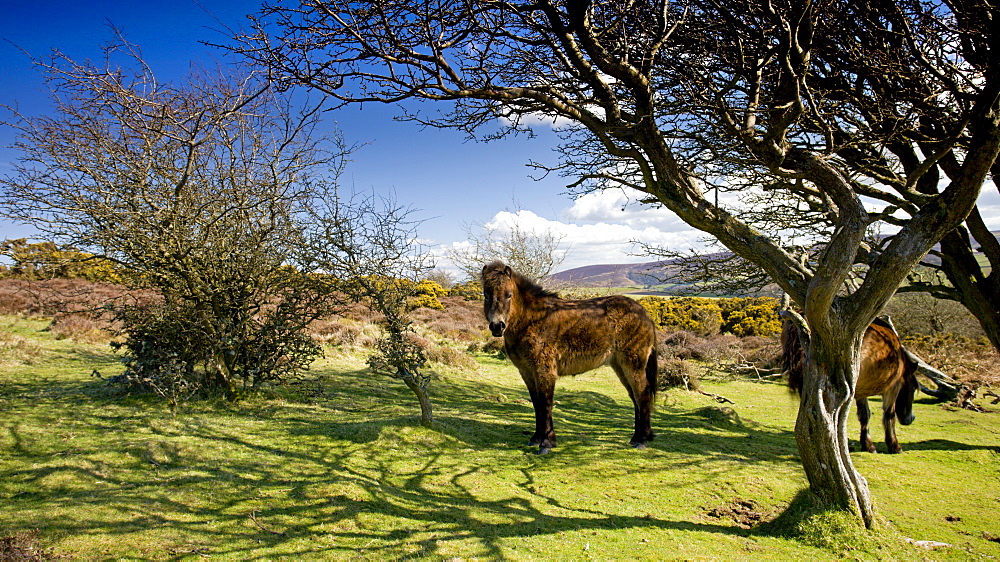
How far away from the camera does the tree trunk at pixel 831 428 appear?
401 centimetres

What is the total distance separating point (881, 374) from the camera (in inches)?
282

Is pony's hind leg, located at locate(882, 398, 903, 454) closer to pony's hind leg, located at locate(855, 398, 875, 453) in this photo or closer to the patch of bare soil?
pony's hind leg, located at locate(855, 398, 875, 453)

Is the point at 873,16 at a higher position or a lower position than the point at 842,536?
higher

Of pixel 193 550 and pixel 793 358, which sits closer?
pixel 193 550

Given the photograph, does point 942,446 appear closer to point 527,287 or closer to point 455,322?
point 527,287

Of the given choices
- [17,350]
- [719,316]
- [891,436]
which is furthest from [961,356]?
[17,350]

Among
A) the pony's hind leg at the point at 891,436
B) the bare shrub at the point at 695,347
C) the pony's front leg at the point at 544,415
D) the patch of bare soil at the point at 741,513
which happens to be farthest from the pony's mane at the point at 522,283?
the bare shrub at the point at 695,347

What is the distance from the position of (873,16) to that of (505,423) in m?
7.19

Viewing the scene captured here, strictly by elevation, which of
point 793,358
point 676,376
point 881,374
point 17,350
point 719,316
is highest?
point 719,316

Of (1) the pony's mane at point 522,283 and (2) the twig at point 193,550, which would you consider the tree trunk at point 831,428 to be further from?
(2) the twig at point 193,550

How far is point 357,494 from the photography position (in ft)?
13.9

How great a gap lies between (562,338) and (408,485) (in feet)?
10.4

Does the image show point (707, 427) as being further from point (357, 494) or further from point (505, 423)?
point (357, 494)

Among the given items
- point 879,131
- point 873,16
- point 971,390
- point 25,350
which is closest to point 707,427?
point 879,131
